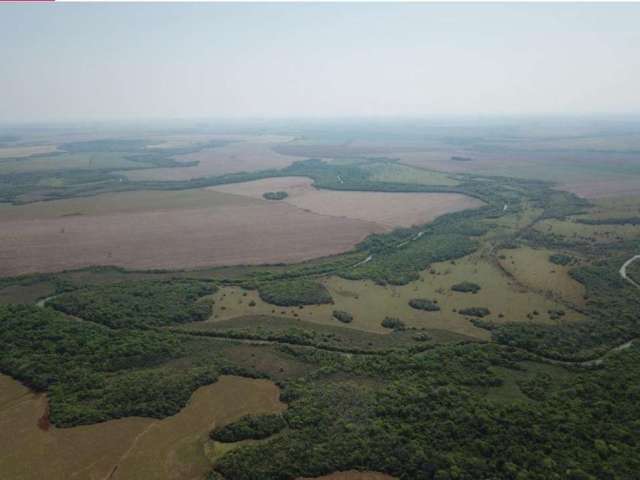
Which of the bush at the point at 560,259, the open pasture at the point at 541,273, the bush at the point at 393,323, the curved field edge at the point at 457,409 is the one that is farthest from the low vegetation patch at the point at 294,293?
the bush at the point at 560,259

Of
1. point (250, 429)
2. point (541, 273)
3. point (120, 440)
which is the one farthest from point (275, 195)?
point (120, 440)

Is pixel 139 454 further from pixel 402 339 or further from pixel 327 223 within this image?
pixel 327 223

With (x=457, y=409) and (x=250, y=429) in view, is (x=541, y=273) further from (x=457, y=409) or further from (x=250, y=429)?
(x=250, y=429)

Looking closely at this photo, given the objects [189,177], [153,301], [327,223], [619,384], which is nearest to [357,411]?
[619,384]

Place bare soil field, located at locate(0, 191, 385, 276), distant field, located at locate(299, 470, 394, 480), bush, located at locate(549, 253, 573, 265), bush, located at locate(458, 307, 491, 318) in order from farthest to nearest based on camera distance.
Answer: bare soil field, located at locate(0, 191, 385, 276) < bush, located at locate(549, 253, 573, 265) < bush, located at locate(458, 307, 491, 318) < distant field, located at locate(299, 470, 394, 480)

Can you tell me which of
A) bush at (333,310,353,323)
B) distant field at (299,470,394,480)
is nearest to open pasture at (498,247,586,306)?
bush at (333,310,353,323)

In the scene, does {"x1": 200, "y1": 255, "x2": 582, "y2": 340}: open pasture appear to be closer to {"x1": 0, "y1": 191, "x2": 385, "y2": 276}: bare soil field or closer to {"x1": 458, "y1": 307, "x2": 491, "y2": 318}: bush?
{"x1": 458, "y1": 307, "x2": 491, "y2": 318}: bush

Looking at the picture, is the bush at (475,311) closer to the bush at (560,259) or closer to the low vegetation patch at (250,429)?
the bush at (560,259)

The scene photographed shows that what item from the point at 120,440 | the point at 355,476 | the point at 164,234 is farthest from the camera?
the point at 164,234
